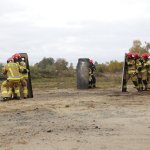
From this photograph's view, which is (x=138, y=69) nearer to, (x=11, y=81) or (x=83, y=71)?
(x=83, y=71)

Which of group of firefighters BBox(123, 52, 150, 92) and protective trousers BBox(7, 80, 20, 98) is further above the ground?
group of firefighters BBox(123, 52, 150, 92)

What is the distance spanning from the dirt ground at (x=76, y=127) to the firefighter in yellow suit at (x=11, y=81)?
11.5ft

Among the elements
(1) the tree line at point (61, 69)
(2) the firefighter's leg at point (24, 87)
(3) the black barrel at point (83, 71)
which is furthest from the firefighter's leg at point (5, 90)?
(1) the tree line at point (61, 69)

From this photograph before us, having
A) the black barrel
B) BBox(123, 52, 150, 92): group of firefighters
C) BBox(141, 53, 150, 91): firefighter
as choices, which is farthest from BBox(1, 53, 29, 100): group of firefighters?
the black barrel

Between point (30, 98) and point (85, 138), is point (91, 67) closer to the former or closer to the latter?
point (30, 98)

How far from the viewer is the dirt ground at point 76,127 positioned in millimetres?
8094

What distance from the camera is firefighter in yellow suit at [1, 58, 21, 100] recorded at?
18062mm

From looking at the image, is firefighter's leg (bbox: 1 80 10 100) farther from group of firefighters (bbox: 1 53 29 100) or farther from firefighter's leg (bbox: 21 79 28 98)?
firefighter's leg (bbox: 21 79 28 98)

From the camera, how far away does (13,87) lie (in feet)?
60.7

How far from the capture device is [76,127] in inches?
396

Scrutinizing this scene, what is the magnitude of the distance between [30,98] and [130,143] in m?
11.2

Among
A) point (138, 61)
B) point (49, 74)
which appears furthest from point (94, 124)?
point (49, 74)

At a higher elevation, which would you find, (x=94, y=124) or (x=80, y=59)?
(x=80, y=59)

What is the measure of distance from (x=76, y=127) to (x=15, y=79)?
8353mm
